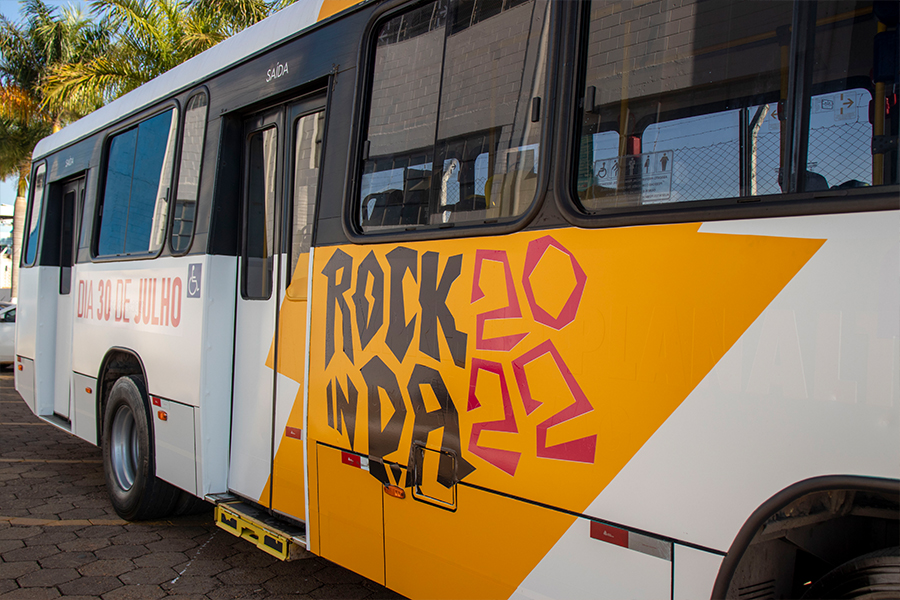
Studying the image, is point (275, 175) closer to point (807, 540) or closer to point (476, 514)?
point (476, 514)

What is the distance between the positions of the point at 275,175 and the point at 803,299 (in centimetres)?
320

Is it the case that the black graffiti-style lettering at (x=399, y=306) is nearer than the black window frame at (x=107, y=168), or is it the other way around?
the black graffiti-style lettering at (x=399, y=306)

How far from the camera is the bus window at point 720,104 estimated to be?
1.88 metres

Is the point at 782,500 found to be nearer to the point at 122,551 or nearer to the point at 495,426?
the point at 495,426

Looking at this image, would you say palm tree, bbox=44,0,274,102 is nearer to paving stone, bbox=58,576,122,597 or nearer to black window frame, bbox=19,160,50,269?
black window frame, bbox=19,160,50,269

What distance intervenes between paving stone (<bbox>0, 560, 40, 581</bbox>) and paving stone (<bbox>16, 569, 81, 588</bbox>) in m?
0.06

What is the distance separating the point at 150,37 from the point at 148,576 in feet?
44.5

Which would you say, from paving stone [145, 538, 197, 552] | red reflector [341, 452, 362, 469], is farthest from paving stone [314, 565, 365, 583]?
red reflector [341, 452, 362, 469]

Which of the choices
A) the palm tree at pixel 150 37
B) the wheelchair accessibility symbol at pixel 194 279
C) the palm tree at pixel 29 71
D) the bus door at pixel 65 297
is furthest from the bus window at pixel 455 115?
the palm tree at pixel 29 71

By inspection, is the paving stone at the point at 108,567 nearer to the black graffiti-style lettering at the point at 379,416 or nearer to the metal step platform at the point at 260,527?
the metal step platform at the point at 260,527

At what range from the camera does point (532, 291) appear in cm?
246

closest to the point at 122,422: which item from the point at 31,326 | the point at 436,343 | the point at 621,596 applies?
the point at 31,326

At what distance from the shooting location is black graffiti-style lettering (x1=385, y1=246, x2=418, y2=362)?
294 centimetres

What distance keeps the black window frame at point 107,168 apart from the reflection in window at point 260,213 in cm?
84
